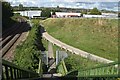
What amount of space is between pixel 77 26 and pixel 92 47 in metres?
21.5

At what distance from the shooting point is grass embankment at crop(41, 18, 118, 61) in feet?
161

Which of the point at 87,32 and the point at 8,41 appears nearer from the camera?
the point at 8,41

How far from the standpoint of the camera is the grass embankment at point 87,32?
161 ft

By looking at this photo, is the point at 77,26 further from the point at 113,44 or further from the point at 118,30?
the point at 113,44

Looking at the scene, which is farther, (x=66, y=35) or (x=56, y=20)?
A: (x=56, y=20)

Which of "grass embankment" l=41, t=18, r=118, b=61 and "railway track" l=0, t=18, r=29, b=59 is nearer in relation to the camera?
"railway track" l=0, t=18, r=29, b=59

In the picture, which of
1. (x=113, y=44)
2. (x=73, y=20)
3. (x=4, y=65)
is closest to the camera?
(x=4, y=65)

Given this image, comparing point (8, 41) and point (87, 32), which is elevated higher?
point (87, 32)

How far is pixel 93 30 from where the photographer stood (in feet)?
206

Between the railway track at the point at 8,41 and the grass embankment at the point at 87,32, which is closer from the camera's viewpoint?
the railway track at the point at 8,41

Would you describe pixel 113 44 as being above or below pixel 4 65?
below

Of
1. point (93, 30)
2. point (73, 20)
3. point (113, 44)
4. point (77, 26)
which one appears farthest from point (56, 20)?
point (113, 44)

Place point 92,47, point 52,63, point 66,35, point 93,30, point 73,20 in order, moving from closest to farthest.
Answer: point 52,63, point 92,47, point 66,35, point 93,30, point 73,20

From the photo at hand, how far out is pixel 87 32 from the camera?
60969mm
